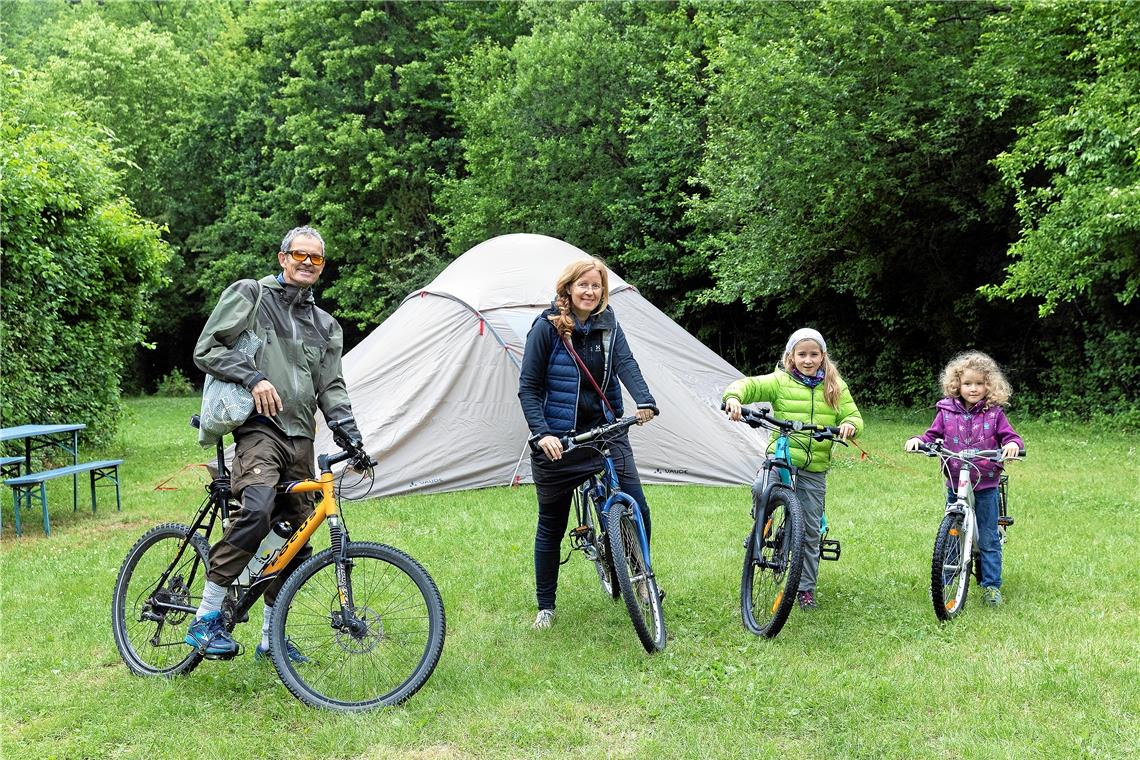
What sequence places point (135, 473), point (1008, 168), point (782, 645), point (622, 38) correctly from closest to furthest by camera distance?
1. point (782, 645)
2. point (135, 473)
3. point (1008, 168)
4. point (622, 38)

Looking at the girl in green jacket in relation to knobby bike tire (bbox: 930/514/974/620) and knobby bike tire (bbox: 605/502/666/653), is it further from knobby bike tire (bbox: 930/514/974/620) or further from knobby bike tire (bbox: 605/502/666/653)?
knobby bike tire (bbox: 605/502/666/653)

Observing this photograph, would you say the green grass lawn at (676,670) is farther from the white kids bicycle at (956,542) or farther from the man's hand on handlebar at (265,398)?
the man's hand on handlebar at (265,398)

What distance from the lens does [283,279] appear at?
430 cm

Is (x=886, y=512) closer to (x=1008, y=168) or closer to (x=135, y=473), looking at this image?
(x=1008, y=168)

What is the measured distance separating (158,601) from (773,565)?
2.79m

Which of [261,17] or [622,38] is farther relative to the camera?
[261,17]

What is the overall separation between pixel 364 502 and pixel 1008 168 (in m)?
8.84

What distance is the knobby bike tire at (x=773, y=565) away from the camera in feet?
15.0

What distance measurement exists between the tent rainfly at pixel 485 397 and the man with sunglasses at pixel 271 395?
438 centimetres

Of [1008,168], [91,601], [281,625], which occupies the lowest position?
[91,601]

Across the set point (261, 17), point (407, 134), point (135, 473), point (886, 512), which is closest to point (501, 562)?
point (886, 512)

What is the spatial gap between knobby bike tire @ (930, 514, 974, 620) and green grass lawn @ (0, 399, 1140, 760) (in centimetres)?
9

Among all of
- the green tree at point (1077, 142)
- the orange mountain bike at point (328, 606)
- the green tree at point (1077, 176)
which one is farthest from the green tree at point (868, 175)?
the orange mountain bike at point (328, 606)

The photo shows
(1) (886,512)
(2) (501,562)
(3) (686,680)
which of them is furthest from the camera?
(1) (886,512)
